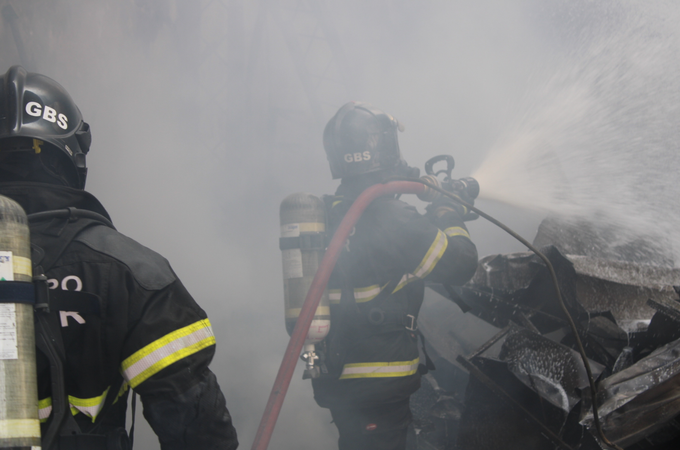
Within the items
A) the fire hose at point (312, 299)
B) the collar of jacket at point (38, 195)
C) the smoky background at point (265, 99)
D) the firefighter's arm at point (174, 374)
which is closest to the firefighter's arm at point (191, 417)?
the firefighter's arm at point (174, 374)

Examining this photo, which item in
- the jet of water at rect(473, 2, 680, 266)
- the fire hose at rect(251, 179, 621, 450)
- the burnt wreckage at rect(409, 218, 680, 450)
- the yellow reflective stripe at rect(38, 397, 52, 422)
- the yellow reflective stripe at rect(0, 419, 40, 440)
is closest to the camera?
the yellow reflective stripe at rect(0, 419, 40, 440)

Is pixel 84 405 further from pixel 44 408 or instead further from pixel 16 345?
pixel 16 345

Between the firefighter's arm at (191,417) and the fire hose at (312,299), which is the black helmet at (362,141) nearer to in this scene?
the fire hose at (312,299)

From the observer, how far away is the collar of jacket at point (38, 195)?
3.78 ft

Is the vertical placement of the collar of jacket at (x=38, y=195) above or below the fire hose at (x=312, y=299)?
above

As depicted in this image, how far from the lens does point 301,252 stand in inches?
89.3

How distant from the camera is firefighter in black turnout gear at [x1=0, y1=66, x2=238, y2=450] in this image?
1.09 meters

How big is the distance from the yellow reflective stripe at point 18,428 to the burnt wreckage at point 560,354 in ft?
6.55

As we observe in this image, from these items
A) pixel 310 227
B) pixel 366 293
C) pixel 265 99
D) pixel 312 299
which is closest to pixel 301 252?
pixel 310 227

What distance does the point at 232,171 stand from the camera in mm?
5691

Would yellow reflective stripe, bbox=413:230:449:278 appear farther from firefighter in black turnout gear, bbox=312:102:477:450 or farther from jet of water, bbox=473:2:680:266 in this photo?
jet of water, bbox=473:2:680:266

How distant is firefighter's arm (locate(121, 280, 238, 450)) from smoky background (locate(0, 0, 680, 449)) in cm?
315

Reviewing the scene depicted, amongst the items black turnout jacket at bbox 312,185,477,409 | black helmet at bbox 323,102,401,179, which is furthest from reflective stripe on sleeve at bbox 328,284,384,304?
black helmet at bbox 323,102,401,179

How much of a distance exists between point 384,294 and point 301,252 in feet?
1.71
